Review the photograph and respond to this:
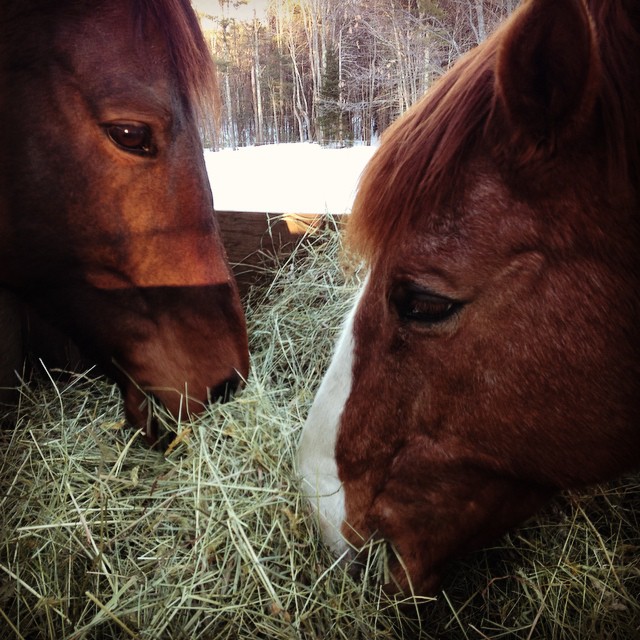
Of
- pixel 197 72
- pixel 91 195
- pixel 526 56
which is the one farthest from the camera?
pixel 197 72

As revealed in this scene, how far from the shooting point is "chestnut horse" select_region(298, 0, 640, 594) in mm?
608

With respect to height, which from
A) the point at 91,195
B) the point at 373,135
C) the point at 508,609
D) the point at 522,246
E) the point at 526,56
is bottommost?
the point at 508,609

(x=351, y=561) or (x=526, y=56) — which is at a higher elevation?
(x=526, y=56)

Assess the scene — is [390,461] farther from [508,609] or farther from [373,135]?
[373,135]

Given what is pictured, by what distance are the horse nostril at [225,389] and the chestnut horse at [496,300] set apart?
467mm

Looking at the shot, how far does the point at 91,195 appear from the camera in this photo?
106 cm

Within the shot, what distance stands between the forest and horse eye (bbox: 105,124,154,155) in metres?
0.69

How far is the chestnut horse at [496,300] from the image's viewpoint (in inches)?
24.0

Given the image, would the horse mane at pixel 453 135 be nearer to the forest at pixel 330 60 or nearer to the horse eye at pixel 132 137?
the horse eye at pixel 132 137

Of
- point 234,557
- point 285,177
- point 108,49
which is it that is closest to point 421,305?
point 234,557

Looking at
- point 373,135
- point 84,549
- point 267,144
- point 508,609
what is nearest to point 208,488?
point 84,549

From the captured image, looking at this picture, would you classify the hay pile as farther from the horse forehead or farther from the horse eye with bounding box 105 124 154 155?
the horse forehead

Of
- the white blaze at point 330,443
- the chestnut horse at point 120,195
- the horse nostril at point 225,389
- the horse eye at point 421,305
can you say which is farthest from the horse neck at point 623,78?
the horse nostril at point 225,389

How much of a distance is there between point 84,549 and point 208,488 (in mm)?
271
